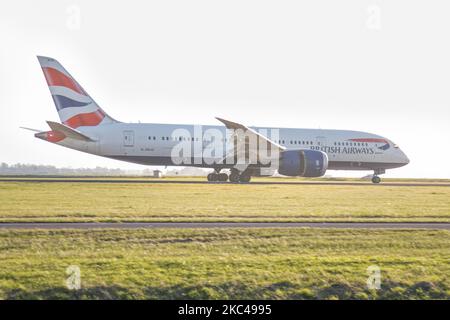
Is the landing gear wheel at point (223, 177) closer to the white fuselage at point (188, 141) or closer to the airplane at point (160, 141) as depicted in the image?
the airplane at point (160, 141)

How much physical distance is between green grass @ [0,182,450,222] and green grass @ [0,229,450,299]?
3.85 m

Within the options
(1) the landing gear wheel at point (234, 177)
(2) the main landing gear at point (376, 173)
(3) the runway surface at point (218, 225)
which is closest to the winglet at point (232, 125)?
(1) the landing gear wheel at point (234, 177)

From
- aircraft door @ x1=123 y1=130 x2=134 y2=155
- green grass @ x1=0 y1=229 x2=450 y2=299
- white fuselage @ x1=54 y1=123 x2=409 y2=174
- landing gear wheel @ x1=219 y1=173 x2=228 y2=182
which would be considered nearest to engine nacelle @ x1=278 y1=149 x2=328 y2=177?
white fuselage @ x1=54 y1=123 x2=409 y2=174

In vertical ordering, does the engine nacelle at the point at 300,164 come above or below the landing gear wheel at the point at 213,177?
above

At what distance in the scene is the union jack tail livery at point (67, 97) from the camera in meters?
40.2

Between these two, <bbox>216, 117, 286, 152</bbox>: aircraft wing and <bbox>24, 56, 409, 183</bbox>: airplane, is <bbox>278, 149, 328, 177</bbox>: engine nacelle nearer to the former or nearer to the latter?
<bbox>24, 56, 409, 183</bbox>: airplane

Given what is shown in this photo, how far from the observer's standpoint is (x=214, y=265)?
1276 cm

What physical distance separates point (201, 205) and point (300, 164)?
1497 centimetres

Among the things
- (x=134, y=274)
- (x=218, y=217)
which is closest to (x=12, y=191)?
(x=218, y=217)

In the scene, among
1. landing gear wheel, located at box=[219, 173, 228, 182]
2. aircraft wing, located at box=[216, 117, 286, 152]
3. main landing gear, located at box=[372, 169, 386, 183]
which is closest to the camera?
aircraft wing, located at box=[216, 117, 286, 152]

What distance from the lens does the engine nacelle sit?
3800 cm

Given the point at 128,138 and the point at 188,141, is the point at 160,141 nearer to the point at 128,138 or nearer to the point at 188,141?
the point at 188,141

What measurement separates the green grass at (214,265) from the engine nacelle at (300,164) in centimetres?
2143

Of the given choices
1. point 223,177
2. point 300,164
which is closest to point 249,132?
point 300,164
